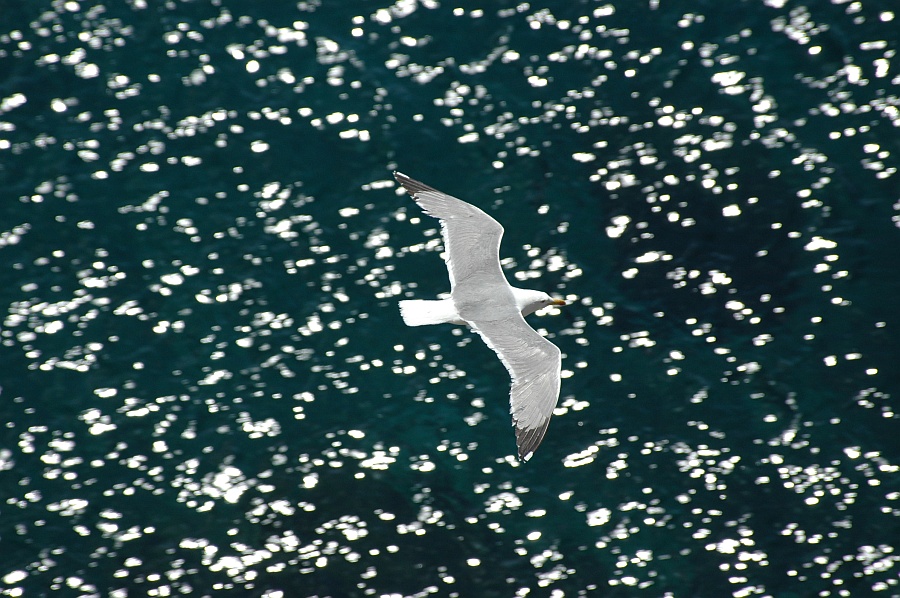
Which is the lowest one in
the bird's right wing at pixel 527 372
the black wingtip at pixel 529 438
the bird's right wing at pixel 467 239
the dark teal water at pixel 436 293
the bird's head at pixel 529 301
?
the dark teal water at pixel 436 293

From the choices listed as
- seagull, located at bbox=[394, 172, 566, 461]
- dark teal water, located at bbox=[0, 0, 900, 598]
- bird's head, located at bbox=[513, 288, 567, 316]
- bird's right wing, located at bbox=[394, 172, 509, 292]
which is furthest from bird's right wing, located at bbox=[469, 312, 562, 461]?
dark teal water, located at bbox=[0, 0, 900, 598]

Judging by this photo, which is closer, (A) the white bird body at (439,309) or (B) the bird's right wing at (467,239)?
(A) the white bird body at (439,309)

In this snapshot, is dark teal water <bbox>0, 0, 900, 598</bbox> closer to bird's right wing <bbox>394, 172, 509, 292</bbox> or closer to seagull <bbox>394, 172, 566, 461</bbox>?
seagull <bbox>394, 172, 566, 461</bbox>

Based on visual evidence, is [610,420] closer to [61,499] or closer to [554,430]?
[554,430]

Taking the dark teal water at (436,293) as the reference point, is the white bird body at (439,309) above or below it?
above

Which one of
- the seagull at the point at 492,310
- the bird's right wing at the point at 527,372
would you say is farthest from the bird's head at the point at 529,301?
the bird's right wing at the point at 527,372

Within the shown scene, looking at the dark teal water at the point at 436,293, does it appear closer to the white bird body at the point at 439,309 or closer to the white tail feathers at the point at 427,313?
the white bird body at the point at 439,309

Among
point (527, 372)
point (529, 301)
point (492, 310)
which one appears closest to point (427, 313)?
point (492, 310)
